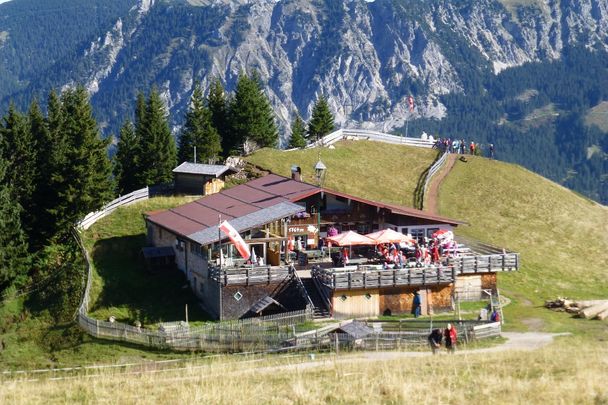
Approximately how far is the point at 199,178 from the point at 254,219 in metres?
20.4

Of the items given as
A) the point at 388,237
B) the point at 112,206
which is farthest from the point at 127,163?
the point at 388,237

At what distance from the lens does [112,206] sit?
70.5 meters

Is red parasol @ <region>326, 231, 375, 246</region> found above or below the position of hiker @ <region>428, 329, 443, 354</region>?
above

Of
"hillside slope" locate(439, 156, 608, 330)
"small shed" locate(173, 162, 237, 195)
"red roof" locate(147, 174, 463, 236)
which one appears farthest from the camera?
"small shed" locate(173, 162, 237, 195)

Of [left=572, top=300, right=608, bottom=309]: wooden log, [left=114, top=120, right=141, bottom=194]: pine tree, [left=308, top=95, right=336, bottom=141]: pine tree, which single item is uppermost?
[left=308, top=95, right=336, bottom=141]: pine tree

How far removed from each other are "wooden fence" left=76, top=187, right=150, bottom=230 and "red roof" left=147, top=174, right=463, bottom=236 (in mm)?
5965

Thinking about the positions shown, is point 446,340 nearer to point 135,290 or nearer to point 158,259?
point 135,290

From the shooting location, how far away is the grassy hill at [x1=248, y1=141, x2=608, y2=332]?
64875 millimetres

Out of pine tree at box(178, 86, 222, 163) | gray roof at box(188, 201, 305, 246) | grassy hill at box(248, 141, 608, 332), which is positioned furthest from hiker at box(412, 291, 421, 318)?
pine tree at box(178, 86, 222, 163)

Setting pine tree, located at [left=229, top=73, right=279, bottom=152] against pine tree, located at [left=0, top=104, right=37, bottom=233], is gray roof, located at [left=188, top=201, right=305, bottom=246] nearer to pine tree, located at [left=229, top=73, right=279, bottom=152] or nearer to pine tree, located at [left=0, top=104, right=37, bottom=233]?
pine tree, located at [left=0, top=104, right=37, bottom=233]

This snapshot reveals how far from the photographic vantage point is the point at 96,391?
24.5 metres

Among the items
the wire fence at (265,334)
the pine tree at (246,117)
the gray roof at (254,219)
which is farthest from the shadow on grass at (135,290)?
the pine tree at (246,117)

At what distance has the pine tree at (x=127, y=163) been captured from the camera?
81150 millimetres

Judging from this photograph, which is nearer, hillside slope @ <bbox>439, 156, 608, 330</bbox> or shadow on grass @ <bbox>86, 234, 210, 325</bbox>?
shadow on grass @ <bbox>86, 234, 210, 325</bbox>
